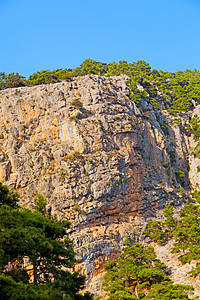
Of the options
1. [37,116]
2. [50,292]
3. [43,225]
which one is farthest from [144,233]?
[50,292]

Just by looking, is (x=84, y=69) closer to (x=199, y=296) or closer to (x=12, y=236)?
(x=199, y=296)

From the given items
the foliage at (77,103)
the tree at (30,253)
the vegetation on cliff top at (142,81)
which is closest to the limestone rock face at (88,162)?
the foliage at (77,103)

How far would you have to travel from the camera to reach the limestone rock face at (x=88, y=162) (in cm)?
5088

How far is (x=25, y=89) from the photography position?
63.7m

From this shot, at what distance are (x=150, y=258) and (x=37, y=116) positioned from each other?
26663 millimetres

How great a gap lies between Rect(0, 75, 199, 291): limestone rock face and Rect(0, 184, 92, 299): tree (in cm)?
1906

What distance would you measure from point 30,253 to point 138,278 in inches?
880

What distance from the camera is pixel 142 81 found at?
86.0 metres

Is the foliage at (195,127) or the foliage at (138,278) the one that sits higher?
the foliage at (195,127)

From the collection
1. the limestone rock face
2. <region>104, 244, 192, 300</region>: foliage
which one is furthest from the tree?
the limestone rock face

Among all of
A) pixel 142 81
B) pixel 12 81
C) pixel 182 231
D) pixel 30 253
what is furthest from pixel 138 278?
pixel 142 81

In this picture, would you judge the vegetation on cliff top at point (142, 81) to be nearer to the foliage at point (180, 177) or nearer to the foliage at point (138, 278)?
the foliage at point (180, 177)

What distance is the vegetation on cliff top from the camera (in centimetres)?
7188

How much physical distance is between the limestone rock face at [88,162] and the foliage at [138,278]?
2.84 meters
